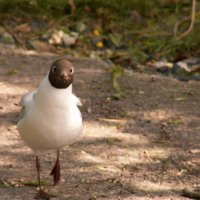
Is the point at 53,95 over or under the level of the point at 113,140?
over

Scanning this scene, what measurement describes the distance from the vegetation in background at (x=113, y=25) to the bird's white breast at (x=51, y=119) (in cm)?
386

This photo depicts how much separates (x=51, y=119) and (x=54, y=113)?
0.04 m

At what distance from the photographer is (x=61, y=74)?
171 inches

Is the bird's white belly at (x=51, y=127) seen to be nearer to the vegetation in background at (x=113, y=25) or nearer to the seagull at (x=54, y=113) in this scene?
the seagull at (x=54, y=113)

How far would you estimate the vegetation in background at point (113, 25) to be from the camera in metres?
8.57

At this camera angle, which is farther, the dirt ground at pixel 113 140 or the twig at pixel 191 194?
the dirt ground at pixel 113 140

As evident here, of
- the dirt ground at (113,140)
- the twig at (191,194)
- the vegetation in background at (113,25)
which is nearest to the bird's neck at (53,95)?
the dirt ground at (113,140)

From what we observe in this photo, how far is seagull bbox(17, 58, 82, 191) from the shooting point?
4344mm

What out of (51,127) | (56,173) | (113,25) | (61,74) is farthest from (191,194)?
(113,25)

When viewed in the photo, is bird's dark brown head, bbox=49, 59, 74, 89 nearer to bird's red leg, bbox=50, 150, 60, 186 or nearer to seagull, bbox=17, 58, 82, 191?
seagull, bbox=17, 58, 82, 191

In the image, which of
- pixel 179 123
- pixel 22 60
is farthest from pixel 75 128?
pixel 22 60

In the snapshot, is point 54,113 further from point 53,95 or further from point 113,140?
point 113,140

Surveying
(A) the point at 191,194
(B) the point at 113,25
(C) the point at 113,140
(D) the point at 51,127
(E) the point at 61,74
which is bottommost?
(B) the point at 113,25

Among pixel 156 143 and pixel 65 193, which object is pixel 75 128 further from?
pixel 156 143
